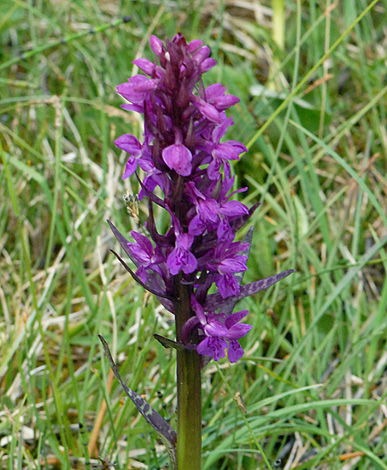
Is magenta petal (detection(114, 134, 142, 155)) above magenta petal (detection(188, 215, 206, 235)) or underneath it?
above

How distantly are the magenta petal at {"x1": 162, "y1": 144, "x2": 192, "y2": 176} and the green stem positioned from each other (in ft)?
1.13

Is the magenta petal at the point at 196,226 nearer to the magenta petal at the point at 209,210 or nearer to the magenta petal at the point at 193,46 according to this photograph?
the magenta petal at the point at 209,210

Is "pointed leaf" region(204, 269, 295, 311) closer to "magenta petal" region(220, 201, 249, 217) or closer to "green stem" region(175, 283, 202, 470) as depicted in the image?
"green stem" region(175, 283, 202, 470)

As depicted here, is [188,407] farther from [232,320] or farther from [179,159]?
[179,159]

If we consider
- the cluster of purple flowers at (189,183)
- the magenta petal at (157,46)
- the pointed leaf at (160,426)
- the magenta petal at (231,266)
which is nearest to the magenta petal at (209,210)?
the cluster of purple flowers at (189,183)

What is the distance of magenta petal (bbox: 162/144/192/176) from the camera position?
119cm

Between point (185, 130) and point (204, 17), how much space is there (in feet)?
10.7

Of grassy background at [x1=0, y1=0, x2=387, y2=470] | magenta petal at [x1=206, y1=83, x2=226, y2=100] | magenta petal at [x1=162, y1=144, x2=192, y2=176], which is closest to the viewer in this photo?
magenta petal at [x1=162, y1=144, x2=192, y2=176]

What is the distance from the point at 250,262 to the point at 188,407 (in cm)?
124

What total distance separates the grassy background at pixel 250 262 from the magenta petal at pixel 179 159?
698 millimetres

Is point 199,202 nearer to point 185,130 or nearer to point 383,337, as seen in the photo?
point 185,130

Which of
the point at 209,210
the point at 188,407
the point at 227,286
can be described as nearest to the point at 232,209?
the point at 209,210

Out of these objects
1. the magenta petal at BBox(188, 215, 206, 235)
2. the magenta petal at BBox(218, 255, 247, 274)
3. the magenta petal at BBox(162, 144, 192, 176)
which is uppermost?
the magenta petal at BBox(162, 144, 192, 176)

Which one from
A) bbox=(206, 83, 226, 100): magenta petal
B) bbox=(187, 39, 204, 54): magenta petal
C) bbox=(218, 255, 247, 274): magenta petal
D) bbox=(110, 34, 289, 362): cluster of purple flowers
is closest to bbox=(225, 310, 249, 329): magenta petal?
bbox=(110, 34, 289, 362): cluster of purple flowers
